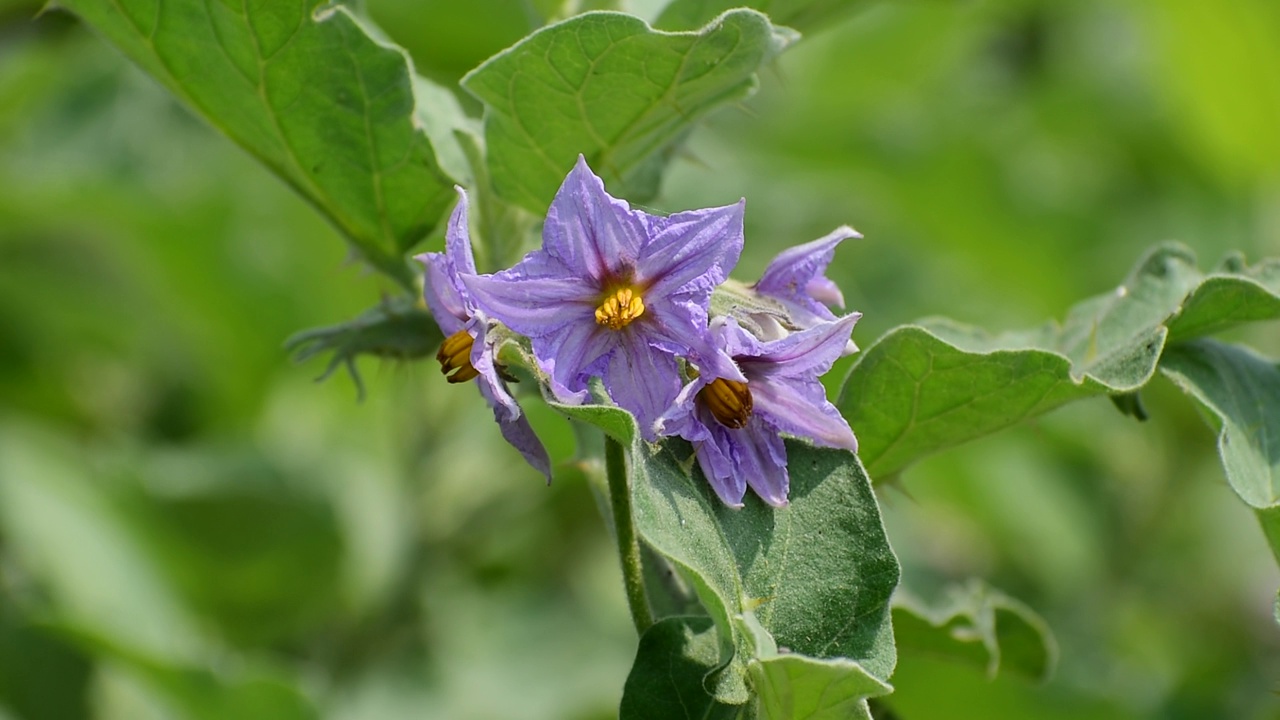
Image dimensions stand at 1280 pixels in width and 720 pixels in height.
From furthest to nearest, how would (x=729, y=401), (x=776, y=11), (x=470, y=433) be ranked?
1. (x=470, y=433)
2. (x=776, y=11)
3. (x=729, y=401)

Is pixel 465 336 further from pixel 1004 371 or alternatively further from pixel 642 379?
pixel 1004 371

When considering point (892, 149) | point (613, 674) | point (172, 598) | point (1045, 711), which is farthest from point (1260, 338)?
point (172, 598)

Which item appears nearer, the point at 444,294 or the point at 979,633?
the point at 444,294

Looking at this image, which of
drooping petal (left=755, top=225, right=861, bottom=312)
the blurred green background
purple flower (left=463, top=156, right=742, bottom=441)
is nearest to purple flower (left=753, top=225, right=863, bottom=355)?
drooping petal (left=755, top=225, right=861, bottom=312)

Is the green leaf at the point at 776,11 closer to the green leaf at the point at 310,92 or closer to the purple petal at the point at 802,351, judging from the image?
the green leaf at the point at 310,92

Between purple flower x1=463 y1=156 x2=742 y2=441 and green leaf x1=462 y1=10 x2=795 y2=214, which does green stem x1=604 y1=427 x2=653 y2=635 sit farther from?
green leaf x1=462 y1=10 x2=795 y2=214

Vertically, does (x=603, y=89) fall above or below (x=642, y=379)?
above

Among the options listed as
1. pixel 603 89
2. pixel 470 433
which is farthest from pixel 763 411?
pixel 470 433
